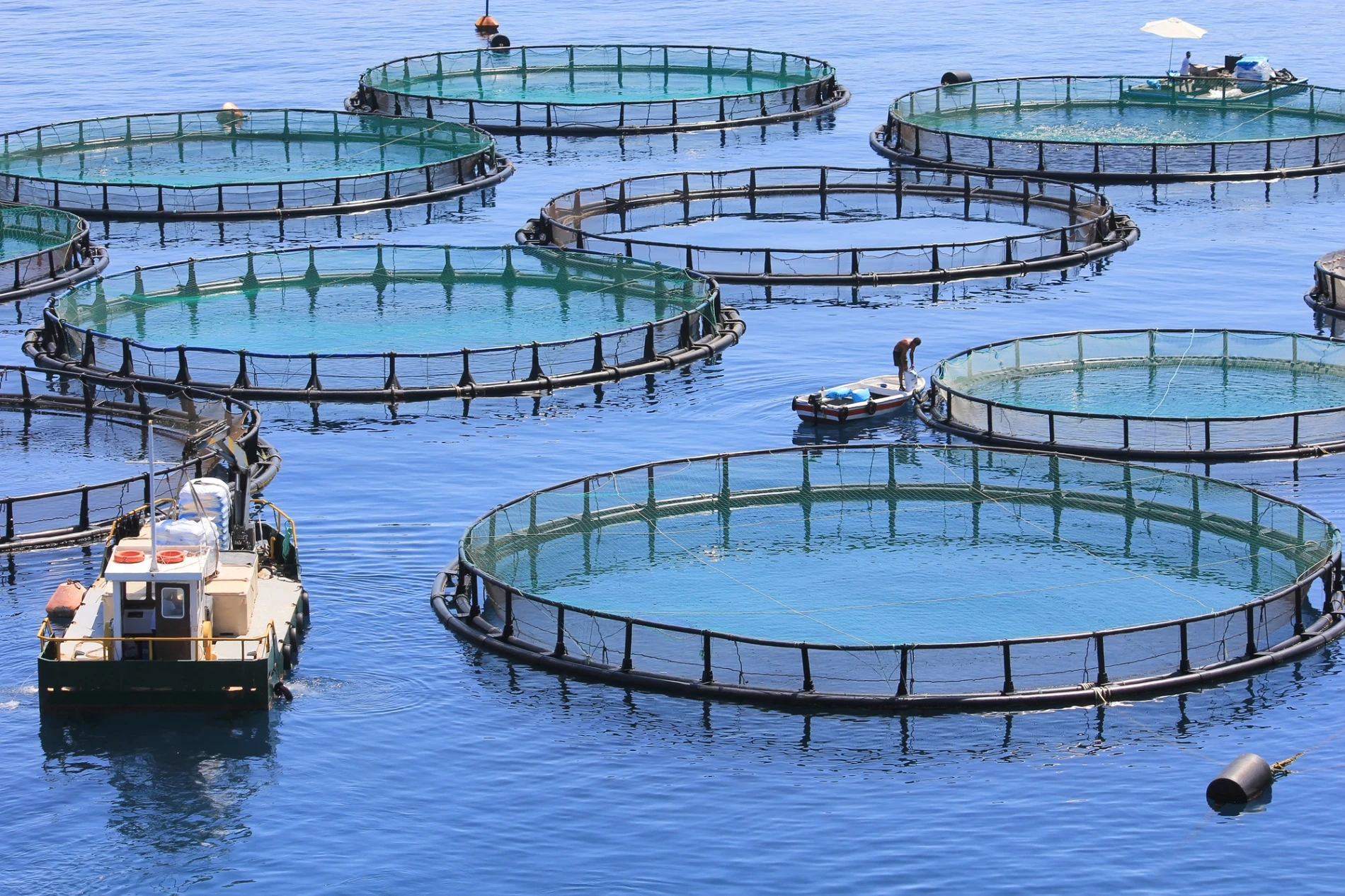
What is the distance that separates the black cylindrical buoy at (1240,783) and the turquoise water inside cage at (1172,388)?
2907cm

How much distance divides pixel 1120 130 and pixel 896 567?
75.0 metres

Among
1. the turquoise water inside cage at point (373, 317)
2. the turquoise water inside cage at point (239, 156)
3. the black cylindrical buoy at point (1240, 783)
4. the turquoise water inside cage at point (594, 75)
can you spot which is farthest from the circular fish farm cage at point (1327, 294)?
the turquoise water inside cage at point (594, 75)

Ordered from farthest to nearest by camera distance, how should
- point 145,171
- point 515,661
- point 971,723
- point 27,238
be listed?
point 145,171 → point 27,238 → point 515,661 → point 971,723

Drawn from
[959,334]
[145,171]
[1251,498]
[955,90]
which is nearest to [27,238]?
[145,171]

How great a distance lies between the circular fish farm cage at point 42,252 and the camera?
393 ft

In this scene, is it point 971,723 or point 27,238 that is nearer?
point 971,723

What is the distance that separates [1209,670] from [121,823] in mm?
30996

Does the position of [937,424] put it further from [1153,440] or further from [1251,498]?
[1251,498]

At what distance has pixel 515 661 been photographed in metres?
74.4

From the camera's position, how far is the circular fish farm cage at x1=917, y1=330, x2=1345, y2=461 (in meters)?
91.3

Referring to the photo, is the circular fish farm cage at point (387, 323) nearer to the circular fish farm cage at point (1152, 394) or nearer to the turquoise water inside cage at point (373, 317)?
the turquoise water inside cage at point (373, 317)

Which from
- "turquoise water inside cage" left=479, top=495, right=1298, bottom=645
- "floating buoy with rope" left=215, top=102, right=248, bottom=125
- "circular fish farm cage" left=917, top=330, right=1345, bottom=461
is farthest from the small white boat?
"floating buoy with rope" left=215, top=102, right=248, bottom=125

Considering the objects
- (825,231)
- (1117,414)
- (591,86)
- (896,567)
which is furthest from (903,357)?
(591,86)

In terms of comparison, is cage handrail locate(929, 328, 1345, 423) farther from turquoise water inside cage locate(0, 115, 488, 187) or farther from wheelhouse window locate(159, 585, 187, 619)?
turquoise water inside cage locate(0, 115, 488, 187)
